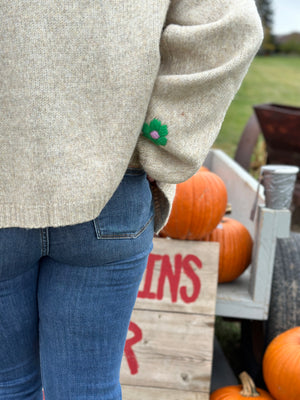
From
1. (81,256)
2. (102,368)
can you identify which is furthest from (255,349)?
(81,256)

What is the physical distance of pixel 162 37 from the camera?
0.97 metres

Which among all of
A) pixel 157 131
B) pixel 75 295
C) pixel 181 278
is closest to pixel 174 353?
pixel 181 278

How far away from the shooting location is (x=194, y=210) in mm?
2277

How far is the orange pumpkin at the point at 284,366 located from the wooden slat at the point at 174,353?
0.25m

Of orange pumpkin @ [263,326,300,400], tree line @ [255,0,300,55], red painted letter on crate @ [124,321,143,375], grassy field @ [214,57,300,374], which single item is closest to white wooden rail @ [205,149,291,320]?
orange pumpkin @ [263,326,300,400]

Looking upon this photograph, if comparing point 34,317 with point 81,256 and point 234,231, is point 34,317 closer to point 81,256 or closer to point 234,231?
point 81,256

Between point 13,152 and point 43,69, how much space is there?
0.50 feet

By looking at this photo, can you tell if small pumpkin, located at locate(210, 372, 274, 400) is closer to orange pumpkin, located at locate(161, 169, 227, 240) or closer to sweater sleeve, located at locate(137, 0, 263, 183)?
orange pumpkin, located at locate(161, 169, 227, 240)

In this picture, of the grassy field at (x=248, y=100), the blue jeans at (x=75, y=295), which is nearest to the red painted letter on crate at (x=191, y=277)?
the grassy field at (x=248, y=100)

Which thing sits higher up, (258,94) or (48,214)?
(48,214)

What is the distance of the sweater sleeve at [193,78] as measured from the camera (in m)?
0.96

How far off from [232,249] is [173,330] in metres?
0.55

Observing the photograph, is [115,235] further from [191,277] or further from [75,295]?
[191,277]

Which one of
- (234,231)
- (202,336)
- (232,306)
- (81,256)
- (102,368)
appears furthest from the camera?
(234,231)
